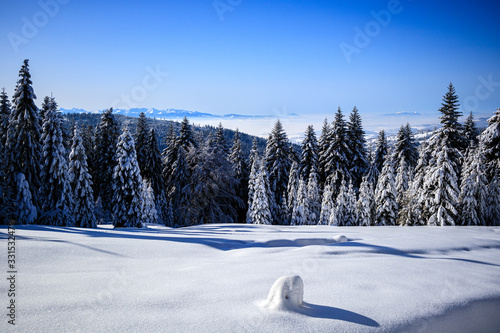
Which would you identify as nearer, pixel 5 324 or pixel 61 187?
pixel 5 324

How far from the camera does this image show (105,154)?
3672 centimetres

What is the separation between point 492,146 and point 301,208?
18562mm

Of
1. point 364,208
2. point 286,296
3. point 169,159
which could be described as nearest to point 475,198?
point 364,208

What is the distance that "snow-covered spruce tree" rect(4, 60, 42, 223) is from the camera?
20641 mm

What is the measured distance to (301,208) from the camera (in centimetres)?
3195

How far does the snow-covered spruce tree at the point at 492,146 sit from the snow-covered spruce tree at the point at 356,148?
15631 mm

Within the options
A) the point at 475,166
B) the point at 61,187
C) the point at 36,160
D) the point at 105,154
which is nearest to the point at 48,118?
the point at 36,160

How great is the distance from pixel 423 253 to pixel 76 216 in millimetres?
26705

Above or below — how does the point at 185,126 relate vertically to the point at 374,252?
above

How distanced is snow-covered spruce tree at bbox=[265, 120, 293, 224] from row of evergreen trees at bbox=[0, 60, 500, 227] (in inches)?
5.9

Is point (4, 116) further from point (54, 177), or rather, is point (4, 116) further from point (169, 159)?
point (169, 159)

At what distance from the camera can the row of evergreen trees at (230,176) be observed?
21.4 metres

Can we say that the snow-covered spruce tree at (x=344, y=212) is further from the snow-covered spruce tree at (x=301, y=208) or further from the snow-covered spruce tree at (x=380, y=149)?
the snow-covered spruce tree at (x=380, y=149)

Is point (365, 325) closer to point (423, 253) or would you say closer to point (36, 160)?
point (423, 253)
